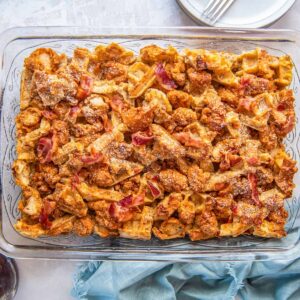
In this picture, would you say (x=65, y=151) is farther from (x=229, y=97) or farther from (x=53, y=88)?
(x=229, y=97)

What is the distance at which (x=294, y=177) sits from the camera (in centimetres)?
232

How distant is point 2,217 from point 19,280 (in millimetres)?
363

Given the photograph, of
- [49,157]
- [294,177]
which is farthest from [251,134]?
[49,157]

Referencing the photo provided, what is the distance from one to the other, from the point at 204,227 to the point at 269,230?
254mm

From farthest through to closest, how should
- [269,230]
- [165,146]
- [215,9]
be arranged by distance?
[215,9] → [269,230] → [165,146]

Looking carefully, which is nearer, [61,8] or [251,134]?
[251,134]

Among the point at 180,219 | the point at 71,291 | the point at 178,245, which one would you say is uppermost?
the point at 180,219

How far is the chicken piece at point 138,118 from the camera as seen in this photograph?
2064 mm

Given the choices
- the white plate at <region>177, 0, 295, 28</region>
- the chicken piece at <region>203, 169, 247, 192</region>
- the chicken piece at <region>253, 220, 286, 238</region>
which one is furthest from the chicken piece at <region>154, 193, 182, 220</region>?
the white plate at <region>177, 0, 295, 28</region>

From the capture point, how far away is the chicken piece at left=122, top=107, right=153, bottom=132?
6.77 ft

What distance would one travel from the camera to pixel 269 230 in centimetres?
215

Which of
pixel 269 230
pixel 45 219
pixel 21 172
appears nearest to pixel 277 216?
pixel 269 230

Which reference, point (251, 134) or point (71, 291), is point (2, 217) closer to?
point (71, 291)

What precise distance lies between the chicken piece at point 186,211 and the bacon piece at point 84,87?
52 centimetres
